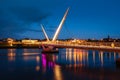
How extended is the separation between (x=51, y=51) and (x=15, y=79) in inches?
2018

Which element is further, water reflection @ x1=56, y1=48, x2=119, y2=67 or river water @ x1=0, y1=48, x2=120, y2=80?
water reflection @ x1=56, y1=48, x2=119, y2=67

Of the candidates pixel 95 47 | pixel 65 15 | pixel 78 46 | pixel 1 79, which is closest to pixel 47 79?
pixel 1 79

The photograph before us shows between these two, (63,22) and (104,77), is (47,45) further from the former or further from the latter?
(104,77)

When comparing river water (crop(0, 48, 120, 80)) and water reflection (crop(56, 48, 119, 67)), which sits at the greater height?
river water (crop(0, 48, 120, 80))

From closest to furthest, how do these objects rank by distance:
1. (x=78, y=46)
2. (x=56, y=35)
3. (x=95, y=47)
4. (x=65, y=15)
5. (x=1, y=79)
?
1. (x=1, y=79)
2. (x=95, y=47)
3. (x=78, y=46)
4. (x=65, y=15)
5. (x=56, y=35)

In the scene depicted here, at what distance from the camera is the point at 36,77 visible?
3603 centimetres

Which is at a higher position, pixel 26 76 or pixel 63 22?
pixel 63 22

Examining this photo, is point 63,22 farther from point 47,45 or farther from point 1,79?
point 1,79

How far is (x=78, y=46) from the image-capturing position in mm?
58125

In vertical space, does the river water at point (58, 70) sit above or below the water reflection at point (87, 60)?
above

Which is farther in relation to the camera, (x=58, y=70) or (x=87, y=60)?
(x=87, y=60)

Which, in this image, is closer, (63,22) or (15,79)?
(15,79)

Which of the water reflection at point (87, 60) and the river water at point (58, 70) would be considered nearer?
the river water at point (58, 70)

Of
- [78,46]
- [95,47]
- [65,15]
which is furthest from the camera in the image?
[65,15]
